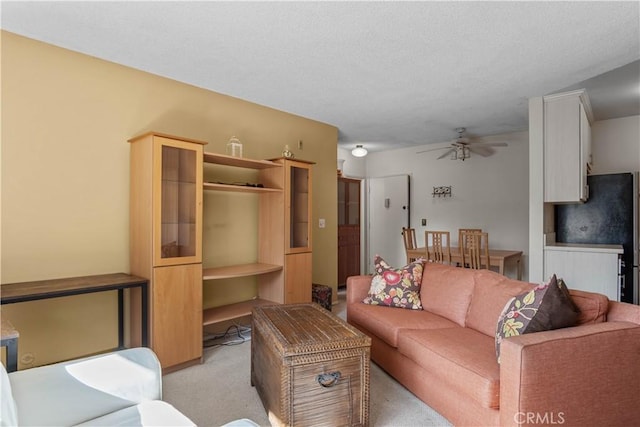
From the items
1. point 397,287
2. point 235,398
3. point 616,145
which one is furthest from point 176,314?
point 616,145

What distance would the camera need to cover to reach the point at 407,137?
222 inches

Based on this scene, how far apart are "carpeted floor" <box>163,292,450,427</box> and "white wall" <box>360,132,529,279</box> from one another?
12.4 feet

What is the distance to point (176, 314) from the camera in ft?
8.97

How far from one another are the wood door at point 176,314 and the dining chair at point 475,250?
3.27m

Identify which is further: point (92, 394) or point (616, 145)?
point (616, 145)

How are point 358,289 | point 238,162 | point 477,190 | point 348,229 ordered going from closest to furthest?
point 358,289
point 238,162
point 477,190
point 348,229

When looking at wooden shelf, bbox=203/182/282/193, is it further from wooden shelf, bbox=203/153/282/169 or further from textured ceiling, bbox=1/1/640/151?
textured ceiling, bbox=1/1/640/151

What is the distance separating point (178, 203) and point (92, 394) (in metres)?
1.61

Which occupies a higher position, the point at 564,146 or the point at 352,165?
the point at 352,165

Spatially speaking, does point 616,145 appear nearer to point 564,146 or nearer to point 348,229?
point 564,146

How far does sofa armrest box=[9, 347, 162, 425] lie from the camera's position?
4.44 ft

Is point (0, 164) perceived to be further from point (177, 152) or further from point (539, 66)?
point (539, 66)

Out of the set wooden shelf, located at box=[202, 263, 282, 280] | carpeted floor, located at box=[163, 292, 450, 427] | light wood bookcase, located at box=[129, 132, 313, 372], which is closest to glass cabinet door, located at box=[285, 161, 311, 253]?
wooden shelf, located at box=[202, 263, 282, 280]

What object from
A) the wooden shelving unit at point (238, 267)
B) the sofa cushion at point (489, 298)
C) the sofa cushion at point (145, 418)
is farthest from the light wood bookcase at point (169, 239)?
the sofa cushion at point (489, 298)
